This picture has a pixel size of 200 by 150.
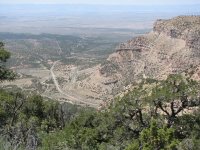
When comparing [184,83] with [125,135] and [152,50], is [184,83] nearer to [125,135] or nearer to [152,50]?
[125,135]

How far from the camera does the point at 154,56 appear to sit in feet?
406

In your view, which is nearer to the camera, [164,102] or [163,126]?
[163,126]

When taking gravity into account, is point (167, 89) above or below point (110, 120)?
above

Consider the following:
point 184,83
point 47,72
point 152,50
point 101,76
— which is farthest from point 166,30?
point 184,83

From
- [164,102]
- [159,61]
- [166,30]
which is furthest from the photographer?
[166,30]

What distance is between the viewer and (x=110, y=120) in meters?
28.1

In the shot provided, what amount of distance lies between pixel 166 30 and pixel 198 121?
101 meters

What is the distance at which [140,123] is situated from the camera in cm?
2745

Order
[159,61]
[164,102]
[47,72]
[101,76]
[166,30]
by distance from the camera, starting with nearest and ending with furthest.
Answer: [164,102], [159,61], [166,30], [101,76], [47,72]

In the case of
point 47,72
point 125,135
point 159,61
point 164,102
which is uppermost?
point 164,102

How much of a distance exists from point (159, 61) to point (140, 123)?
92724mm

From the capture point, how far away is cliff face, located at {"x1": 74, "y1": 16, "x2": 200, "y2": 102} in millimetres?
110062

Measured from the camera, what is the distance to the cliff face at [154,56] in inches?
4333

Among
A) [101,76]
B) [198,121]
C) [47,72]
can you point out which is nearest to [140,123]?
[198,121]
